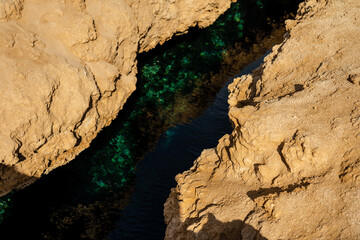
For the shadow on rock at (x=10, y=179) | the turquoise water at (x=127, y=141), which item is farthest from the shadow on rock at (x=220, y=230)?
the shadow on rock at (x=10, y=179)

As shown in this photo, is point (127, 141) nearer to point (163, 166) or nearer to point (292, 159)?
point (163, 166)

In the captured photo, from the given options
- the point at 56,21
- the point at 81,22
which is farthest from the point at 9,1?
the point at 81,22

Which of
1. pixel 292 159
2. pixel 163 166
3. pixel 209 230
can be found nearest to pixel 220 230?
pixel 209 230

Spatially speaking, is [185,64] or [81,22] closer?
[81,22]

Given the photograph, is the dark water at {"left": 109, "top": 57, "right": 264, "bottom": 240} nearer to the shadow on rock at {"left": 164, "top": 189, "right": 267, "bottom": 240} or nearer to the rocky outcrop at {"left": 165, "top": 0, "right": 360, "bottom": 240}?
the rocky outcrop at {"left": 165, "top": 0, "right": 360, "bottom": 240}

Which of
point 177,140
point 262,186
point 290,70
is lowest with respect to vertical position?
point 177,140

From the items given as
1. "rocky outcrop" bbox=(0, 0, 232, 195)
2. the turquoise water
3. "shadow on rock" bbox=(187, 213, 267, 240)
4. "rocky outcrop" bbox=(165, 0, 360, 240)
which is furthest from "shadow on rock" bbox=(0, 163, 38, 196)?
"shadow on rock" bbox=(187, 213, 267, 240)

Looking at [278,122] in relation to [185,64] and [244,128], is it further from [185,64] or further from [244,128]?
[185,64]
